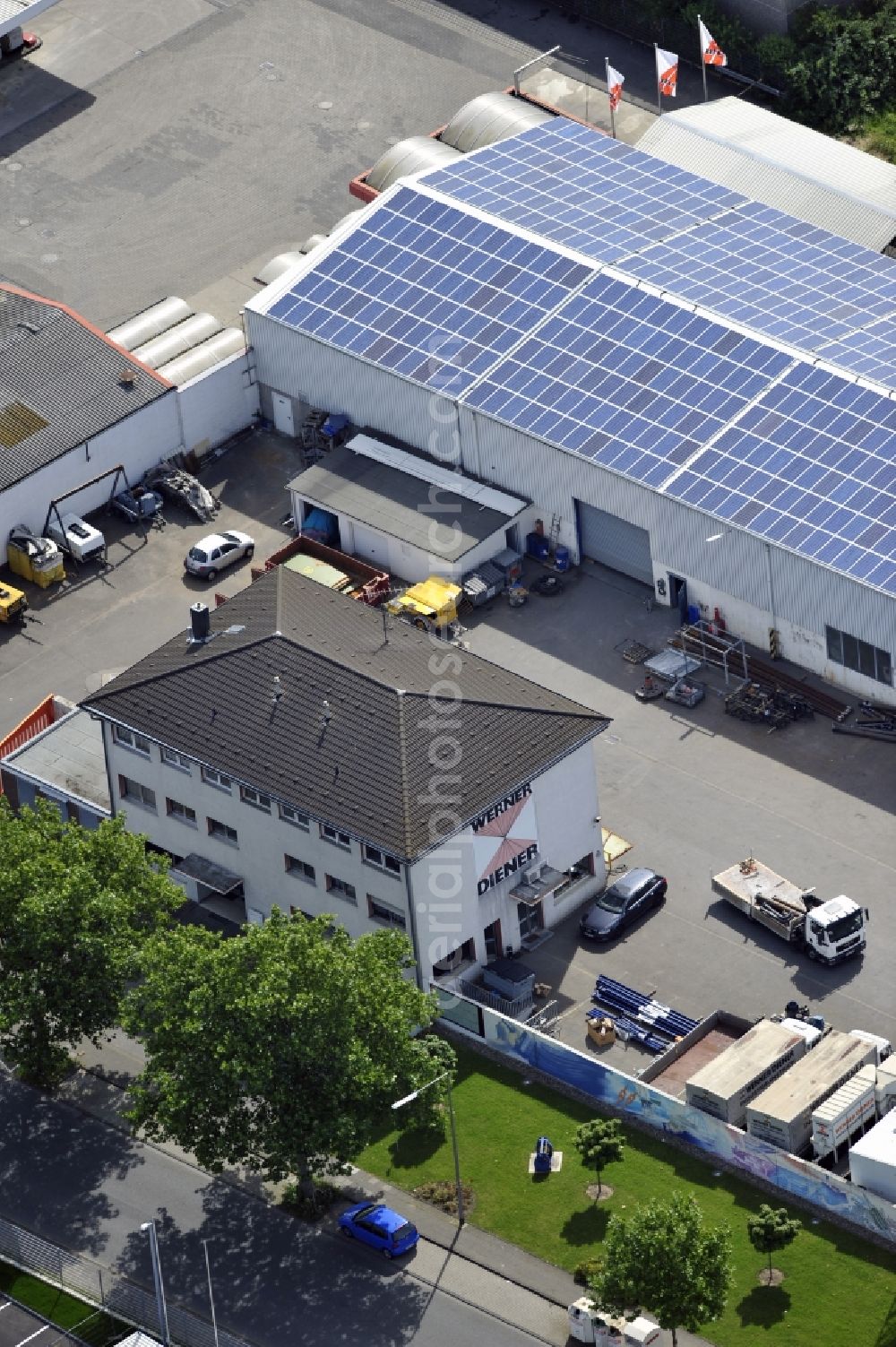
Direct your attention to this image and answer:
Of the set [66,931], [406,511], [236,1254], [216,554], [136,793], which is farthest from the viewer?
[216,554]

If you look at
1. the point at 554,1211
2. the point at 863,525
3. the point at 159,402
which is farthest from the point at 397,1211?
the point at 159,402

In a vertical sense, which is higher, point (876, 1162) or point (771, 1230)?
point (876, 1162)

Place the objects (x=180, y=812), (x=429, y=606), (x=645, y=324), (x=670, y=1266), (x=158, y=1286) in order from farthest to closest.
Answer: (x=645, y=324) < (x=429, y=606) < (x=180, y=812) < (x=158, y=1286) < (x=670, y=1266)

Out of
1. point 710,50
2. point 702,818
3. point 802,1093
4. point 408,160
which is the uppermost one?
point 710,50

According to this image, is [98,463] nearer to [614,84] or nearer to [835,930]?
[614,84]

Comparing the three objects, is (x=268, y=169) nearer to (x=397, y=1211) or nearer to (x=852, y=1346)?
(x=397, y=1211)

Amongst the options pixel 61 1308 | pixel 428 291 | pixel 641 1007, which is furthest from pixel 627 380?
pixel 61 1308

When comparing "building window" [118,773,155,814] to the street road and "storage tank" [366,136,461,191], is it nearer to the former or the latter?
the street road

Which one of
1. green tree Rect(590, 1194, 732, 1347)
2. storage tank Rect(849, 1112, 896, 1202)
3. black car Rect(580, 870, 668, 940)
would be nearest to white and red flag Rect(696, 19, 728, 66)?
black car Rect(580, 870, 668, 940)
